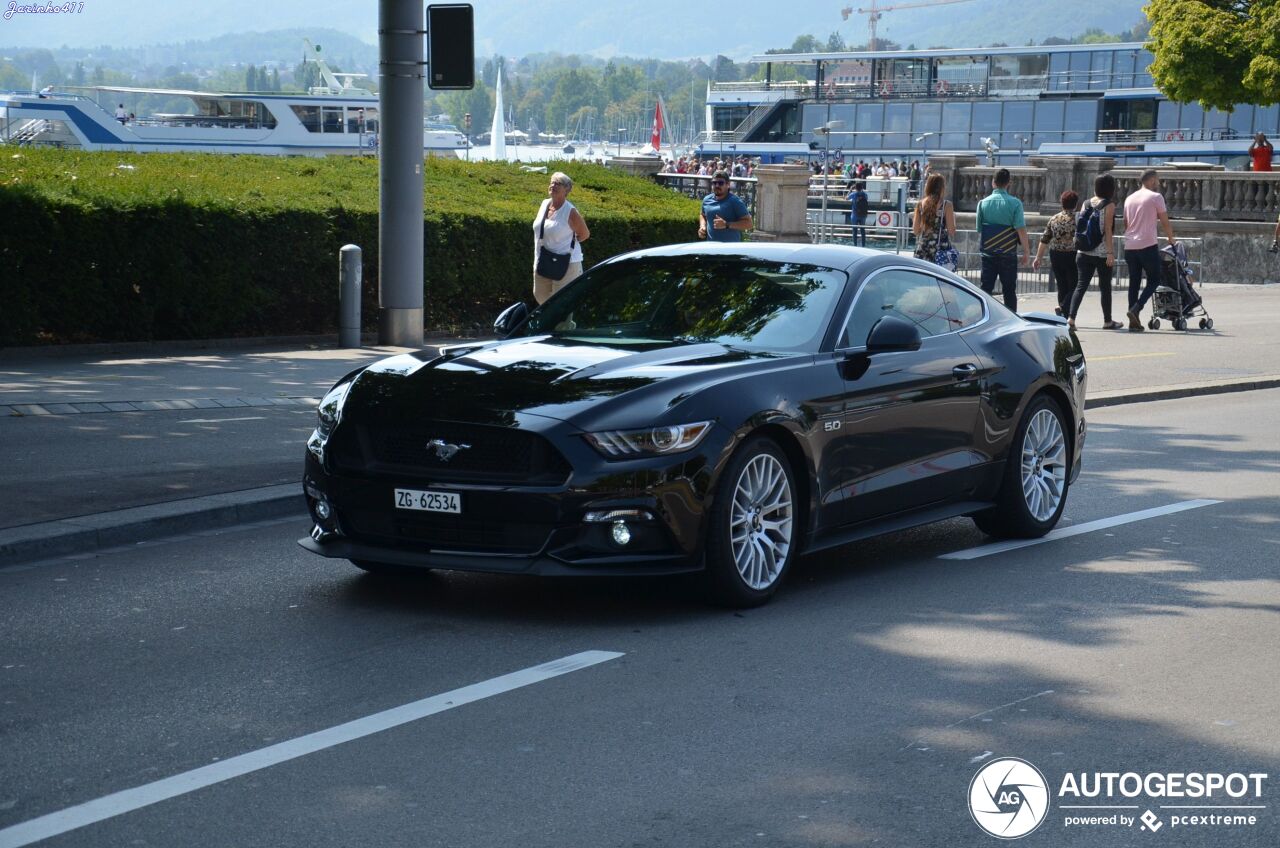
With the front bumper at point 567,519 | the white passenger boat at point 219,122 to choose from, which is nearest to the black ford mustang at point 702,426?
the front bumper at point 567,519

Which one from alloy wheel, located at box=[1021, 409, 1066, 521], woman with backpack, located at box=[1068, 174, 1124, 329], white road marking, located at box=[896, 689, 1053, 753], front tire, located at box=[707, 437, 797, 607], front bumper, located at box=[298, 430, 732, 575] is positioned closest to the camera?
white road marking, located at box=[896, 689, 1053, 753]

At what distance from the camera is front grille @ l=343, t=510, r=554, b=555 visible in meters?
6.92

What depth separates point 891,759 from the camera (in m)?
5.33

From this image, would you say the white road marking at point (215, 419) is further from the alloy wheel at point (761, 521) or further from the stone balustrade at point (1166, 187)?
the stone balustrade at point (1166, 187)

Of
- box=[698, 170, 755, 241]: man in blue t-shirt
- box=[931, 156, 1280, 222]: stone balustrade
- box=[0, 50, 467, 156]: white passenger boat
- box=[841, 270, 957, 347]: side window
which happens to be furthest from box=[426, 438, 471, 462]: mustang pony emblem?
box=[0, 50, 467, 156]: white passenger boat

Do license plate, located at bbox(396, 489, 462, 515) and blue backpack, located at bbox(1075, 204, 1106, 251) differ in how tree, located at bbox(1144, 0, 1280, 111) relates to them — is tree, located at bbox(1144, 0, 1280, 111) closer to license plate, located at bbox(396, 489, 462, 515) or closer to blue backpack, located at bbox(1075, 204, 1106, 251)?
blue backpack, located at bbox(1075, 204, 1106, 251)

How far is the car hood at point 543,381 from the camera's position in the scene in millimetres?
7031

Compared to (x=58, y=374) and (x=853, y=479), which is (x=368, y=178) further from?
(x=853, y=479)

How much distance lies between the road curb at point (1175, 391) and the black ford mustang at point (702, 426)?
637 centimetres

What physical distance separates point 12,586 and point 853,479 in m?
3.76

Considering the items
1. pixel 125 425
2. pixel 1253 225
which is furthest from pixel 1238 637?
pixel 1253 225

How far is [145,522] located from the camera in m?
8.83

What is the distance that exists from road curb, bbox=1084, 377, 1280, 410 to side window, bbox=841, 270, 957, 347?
21.0 feet

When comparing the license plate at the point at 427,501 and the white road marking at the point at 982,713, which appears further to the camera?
the license plate at the point at 427,501
